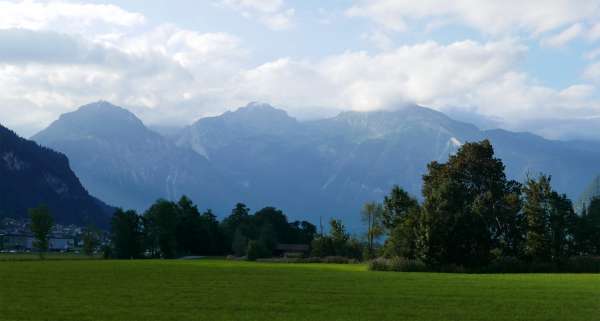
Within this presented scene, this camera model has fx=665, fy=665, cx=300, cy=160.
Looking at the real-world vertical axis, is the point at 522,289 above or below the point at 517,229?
below

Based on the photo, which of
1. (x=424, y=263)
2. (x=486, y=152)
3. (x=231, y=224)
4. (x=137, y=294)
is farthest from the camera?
(x=231, y=224)

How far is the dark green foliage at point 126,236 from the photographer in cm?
13712

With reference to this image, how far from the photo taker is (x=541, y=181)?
274ft

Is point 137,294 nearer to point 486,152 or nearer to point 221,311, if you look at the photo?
point 221,311

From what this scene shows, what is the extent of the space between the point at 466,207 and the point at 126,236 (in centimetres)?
8173

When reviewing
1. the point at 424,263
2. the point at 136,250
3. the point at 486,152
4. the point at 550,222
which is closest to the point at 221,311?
the point at 424,263

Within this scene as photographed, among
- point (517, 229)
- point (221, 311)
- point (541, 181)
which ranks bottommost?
point (221, 311)

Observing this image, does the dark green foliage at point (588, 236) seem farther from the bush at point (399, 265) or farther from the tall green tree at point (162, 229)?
the tall green tree at point (162, 229)

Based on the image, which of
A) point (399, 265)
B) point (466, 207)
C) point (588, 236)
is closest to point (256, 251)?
point (466, 207)

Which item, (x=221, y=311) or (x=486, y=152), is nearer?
(x=221, y=311)

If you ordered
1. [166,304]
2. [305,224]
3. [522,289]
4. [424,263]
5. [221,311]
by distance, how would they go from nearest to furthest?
[221,311] → [166,304] → [522,289] → [424,263] → [305,224]

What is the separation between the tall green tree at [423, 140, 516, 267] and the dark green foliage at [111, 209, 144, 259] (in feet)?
233

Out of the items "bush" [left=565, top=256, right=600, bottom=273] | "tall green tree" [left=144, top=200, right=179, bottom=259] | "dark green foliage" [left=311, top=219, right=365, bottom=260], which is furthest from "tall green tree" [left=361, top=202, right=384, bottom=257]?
"tall green tree" [left=144, top=200, right=179, bottom=259]

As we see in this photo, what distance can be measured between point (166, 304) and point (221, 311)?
3.44 metres
